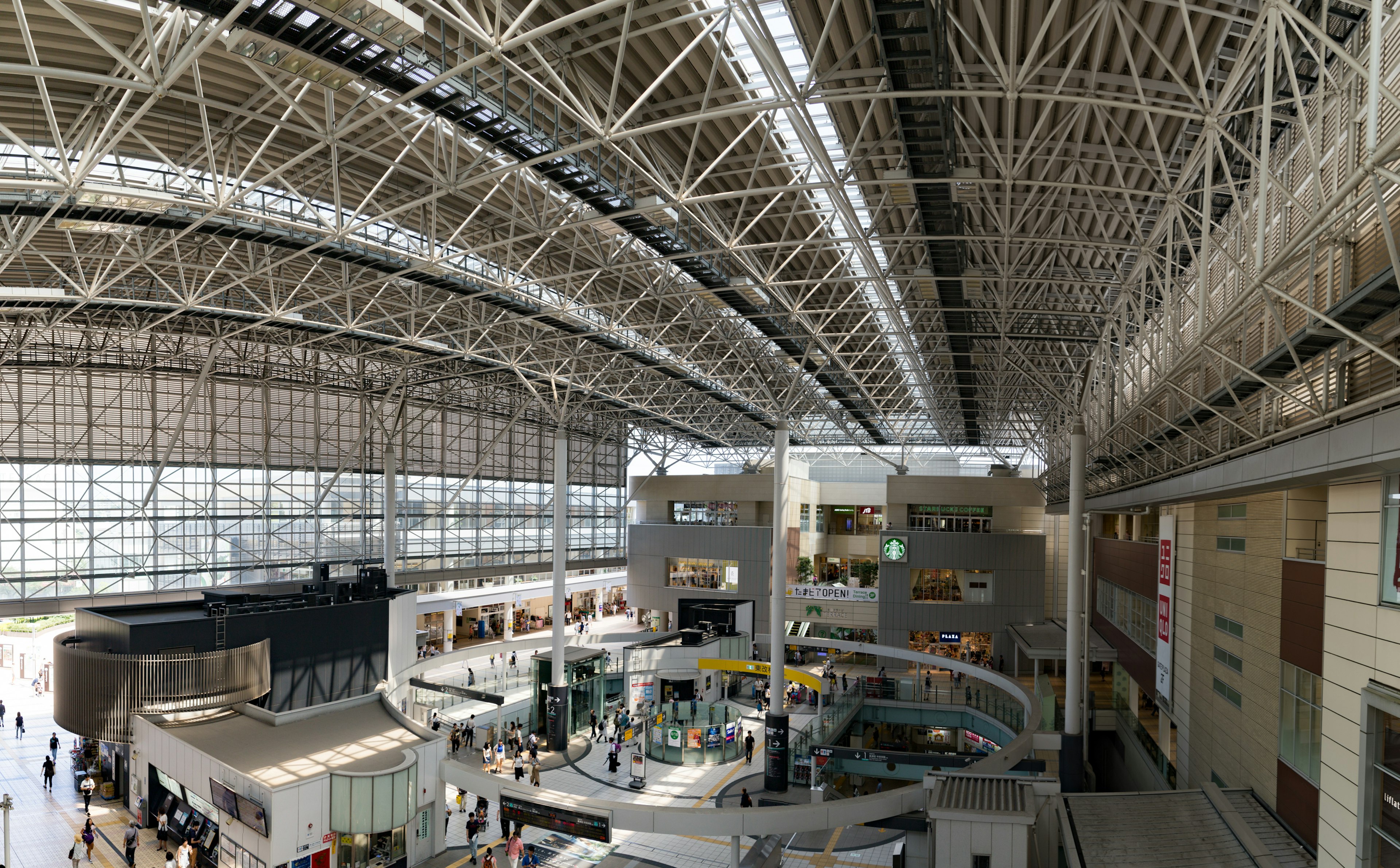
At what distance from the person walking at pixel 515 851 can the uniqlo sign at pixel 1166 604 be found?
21.3m

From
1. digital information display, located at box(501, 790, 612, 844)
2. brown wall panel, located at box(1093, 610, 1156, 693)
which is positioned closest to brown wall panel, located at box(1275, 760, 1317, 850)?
brown wall panel, located at box(1093, 610, 1156, 693)

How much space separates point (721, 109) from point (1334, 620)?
549 inches

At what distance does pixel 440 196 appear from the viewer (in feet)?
86.5

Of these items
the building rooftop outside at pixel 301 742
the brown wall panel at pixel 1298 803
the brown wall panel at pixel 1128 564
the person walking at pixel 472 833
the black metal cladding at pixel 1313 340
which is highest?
the black metal cladding at pixel 1313 340

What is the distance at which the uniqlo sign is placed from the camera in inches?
1141

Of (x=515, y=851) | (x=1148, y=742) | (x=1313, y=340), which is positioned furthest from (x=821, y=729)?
(x=1313, y=340)

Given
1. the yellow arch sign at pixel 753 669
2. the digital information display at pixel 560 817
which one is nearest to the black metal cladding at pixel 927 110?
the digital information display at pixel 560 817

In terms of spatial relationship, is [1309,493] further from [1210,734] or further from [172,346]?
[172,346]

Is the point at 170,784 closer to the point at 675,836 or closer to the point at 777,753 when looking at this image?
the point at 675,836

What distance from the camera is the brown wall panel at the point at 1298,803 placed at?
1683cm

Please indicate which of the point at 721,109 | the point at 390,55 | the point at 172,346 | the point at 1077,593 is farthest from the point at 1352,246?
the point at 172,346

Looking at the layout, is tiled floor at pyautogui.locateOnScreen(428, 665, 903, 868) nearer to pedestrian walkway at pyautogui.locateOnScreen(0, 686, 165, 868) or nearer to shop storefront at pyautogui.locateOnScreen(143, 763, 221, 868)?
shop storefront at pyautogui.locateOnScreen(143, 763, 221, 868)

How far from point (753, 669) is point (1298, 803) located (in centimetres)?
3045

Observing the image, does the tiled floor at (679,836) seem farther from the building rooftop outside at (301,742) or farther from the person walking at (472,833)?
the building rooftop outside at (301,742)
